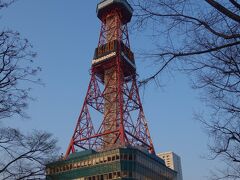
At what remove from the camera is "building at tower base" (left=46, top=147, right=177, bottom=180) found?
5969cm

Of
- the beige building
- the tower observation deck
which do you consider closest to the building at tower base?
the tower observation deck

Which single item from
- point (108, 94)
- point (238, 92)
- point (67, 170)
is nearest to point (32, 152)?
point (238, 92)

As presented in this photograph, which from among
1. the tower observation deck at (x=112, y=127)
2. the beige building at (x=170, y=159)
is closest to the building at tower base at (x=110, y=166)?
the tower observation deck at (x=112, y=127)

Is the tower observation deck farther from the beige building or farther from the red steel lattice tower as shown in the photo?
the beige building

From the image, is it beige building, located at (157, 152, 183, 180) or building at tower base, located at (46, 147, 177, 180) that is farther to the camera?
beige building, located at (157, 152, 183, 180)

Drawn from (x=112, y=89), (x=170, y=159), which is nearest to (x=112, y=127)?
(x=112, y=89)

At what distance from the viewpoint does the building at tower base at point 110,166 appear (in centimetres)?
5969

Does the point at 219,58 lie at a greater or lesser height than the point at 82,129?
lesser

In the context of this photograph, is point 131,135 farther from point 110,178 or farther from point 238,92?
point 238,92

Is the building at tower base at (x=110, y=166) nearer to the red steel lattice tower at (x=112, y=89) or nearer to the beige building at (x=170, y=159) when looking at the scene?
the red steel lattice tower at (x=112, y=89)

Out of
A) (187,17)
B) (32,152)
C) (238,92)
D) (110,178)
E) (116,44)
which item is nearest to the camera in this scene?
(187,17)

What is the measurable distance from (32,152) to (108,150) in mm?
48508

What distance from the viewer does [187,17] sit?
841 cm

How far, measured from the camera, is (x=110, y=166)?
60.5 metres
